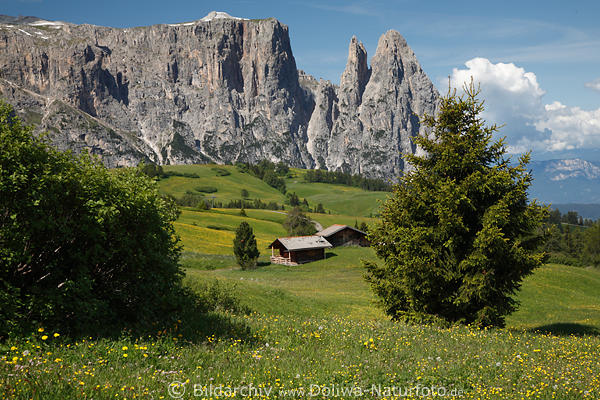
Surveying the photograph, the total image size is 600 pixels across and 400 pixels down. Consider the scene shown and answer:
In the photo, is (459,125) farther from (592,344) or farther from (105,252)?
(105,252)

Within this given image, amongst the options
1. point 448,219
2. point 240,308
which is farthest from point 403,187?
point 240,308

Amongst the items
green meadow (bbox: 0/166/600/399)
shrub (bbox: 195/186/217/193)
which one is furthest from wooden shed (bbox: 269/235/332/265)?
shrub (bbox: 195/186/217/193)

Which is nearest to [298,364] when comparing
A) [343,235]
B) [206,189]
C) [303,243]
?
[303,243]

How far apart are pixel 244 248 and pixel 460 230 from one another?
4970 cm

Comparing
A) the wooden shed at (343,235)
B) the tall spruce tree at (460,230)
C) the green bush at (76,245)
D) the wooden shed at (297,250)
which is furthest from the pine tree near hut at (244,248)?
the green bush at (76,245)

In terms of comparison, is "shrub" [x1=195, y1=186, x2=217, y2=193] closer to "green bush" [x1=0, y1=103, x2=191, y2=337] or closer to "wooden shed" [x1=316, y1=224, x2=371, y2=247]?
"wooden shed" [x1=316, y1=224, x2=371, y2=247]

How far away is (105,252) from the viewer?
9625mm

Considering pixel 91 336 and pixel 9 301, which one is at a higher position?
pixel 9 301

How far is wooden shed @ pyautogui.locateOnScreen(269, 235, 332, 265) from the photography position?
76000 millimetres

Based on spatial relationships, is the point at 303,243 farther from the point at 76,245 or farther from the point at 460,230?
the point at 76,245

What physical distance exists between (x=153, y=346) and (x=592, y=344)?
14.5 metres

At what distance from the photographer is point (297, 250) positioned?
76375mm

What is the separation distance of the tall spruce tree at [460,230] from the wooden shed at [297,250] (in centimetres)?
5680

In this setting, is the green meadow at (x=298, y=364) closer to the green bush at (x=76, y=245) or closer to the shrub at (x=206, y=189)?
the green bush at (x=76, y=245)
